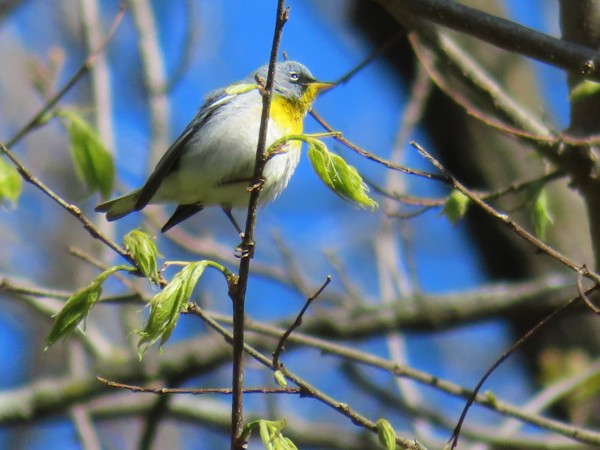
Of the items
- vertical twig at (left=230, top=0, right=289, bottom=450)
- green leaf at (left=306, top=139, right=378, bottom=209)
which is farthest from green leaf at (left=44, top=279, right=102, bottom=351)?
green leaf at (left=306, top=139, right=378, bottom=209)

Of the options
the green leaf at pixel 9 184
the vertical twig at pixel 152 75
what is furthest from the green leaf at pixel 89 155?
the vertical twig at pixel 152 75

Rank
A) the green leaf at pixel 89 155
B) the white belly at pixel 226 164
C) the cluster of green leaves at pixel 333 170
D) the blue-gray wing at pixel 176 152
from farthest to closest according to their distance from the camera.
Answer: the blue-gray wing at pixel 176 152, the white belly at pixel 226 164, the green leaf at pixel 89 155, the cluster of green leaves at pixel 333 170

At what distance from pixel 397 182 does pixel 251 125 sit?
149 centimetres

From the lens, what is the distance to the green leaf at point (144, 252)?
2.13 meters

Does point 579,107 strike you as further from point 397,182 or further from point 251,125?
point 397,182

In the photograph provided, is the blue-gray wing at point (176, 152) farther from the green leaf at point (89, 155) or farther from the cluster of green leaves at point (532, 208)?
the cluster of green leaves at point (532, 208)

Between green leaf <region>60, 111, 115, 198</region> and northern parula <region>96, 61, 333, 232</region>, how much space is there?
1.88ft

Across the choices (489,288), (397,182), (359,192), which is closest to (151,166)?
(397,182)

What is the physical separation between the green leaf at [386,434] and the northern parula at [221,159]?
168 centimetres

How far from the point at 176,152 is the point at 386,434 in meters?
2.17

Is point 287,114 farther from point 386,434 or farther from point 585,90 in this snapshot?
point 386,434

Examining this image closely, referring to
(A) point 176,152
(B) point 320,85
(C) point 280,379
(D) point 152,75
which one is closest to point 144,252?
(C) point 280,379

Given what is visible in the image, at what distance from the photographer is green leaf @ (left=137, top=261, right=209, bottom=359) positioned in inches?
78.2

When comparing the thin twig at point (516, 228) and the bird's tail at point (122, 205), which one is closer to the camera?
the thin twig at point (516, 228)
